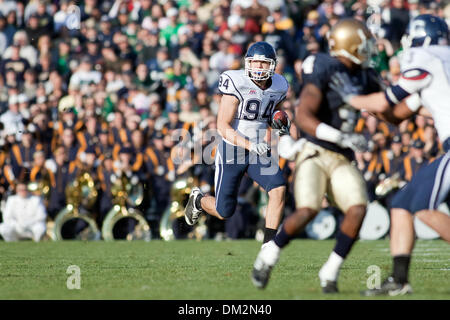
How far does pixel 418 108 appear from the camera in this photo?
5742 mm

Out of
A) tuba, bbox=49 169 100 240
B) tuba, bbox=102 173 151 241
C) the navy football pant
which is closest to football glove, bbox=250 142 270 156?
the navy football pant

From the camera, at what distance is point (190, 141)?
41.3 ft

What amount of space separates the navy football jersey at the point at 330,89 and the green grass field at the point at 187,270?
1058mm

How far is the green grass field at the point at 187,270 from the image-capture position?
5.74 meters

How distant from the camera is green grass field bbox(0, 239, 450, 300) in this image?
5742 millimetres

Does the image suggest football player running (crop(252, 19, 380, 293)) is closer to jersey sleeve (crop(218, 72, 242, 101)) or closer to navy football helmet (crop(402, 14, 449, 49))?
navy football helmet (crop(402, 14, 449, 49))

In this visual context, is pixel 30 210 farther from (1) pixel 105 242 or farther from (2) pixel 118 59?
(2) pixel 118 59

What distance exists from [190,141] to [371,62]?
6739mm

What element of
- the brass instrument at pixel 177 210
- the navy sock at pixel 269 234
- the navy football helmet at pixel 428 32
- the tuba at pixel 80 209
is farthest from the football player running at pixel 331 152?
the tuba at pixel 80 209

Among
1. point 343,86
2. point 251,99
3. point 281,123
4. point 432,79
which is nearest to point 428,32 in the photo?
point 432,79

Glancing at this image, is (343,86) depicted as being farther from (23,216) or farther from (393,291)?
(23,216)

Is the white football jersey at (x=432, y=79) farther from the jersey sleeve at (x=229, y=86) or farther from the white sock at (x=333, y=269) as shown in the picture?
the jersey sleeve at (x=229, y=86)

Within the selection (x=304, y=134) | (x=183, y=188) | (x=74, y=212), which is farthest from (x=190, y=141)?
(x=304, y=134)

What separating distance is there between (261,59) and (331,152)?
1.87 m
